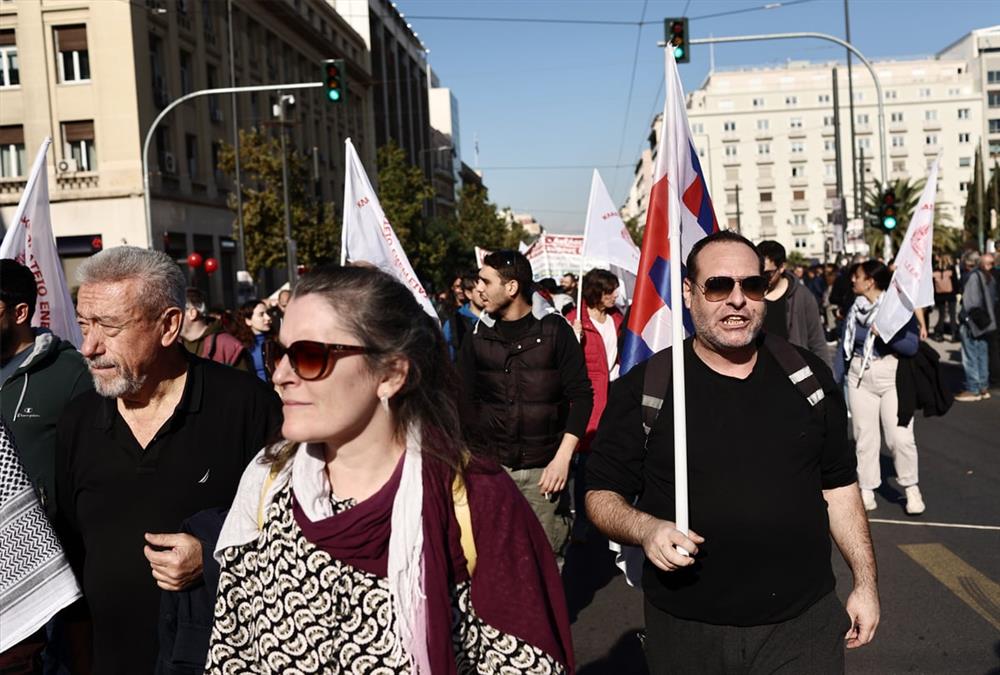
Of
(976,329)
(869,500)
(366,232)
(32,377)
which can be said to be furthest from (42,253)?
(976,329)

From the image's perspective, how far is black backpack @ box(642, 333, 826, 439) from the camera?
3.19 meters

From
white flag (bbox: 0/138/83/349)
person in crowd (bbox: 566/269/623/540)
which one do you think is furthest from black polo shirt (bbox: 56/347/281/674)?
person in crowd (bbox: 566/269/623/540)

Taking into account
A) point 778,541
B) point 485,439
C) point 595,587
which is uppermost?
point 485,439

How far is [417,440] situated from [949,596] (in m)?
4.53

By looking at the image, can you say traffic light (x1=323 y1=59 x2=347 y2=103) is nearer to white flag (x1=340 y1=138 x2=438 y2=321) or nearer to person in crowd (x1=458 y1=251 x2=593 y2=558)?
white flag (x1=340 y1=138 x2=438 y2=321)

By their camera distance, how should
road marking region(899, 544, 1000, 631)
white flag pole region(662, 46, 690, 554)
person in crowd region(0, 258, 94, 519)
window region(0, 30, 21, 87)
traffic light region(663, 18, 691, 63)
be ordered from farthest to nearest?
window region(0, 30, 21, 87) < traffic light region(663, 18, 691, 63) < road marking region(899, 544, 1000, 631) < person in crowd region(0, 258, 94, 519) < white flag pole region(662, 46, 690, 554)

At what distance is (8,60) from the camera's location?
103 feet

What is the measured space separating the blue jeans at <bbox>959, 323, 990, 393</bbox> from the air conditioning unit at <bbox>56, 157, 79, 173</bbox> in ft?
85.1

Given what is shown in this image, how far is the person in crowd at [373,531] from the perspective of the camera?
2246mm

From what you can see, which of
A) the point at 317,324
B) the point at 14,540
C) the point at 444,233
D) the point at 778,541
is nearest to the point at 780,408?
the point at 778,541

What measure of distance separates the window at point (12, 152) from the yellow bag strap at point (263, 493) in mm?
32490

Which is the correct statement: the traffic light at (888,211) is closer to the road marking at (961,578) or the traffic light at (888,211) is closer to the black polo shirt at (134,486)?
the road marking at (961,578)

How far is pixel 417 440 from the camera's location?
2.40 metres

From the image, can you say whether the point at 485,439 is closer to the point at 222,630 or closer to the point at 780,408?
the point at 222,630
